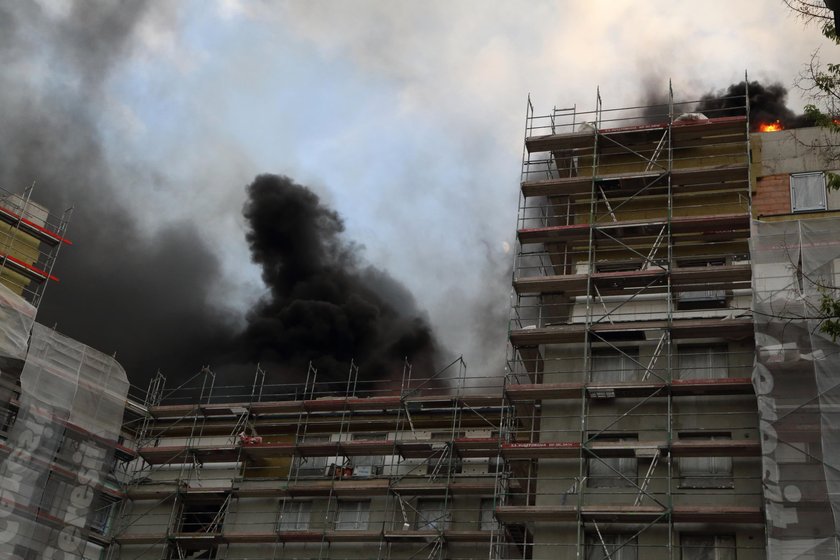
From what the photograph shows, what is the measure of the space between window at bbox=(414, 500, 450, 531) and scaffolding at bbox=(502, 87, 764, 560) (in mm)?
2817

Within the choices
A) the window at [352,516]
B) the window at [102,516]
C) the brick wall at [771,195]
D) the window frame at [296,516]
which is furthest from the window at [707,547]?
the window at [102,516]

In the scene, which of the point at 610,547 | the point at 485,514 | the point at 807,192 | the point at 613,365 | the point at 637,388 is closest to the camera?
the point at 610,547

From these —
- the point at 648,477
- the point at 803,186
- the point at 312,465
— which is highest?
the point at 803,186

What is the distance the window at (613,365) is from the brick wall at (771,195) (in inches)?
262

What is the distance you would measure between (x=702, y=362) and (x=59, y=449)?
23.0 m

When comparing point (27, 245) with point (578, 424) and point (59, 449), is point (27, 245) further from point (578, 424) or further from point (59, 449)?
point (578, 424)

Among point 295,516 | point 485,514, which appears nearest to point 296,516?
point 295,516

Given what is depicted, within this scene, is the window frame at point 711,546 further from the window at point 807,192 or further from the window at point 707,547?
the window at point 807,192

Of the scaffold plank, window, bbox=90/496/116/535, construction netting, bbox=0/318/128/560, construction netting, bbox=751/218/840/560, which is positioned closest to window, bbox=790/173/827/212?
construction netting, bbox=751/218/840/560

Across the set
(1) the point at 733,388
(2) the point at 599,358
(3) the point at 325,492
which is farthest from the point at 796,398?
(3) the point at 325,492

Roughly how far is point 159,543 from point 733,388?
71.0 ft

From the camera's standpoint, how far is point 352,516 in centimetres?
4050

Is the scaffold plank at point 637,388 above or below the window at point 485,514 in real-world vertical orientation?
above

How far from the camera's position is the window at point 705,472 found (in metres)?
33.4
